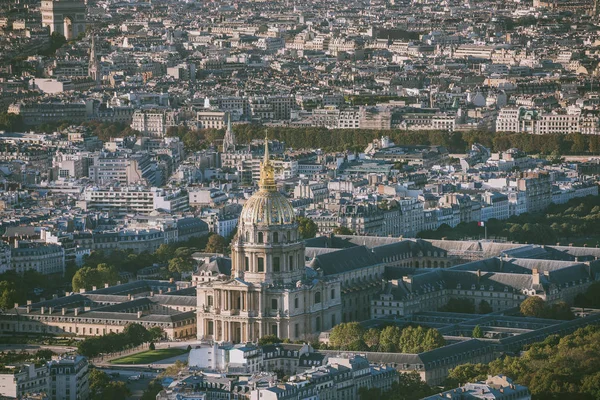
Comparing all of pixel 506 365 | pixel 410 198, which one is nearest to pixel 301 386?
pixel 506 365

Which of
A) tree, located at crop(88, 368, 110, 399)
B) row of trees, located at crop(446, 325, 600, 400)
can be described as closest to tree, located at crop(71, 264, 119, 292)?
tree, located at crop(88, 368, 110, 399)

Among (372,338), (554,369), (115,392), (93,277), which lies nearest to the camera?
(115,392)

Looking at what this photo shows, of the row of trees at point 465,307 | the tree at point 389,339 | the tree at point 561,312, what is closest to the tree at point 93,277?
the row of trees at point 465,307

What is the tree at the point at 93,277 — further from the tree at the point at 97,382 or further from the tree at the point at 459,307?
the tree at the point at 97,382

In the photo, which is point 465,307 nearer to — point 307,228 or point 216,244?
point 307,228

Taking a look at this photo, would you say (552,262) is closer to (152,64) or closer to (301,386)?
(301,386)

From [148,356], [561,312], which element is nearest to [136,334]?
[148,356]

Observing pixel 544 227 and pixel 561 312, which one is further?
Answer: pixel 544 227

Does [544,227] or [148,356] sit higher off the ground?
[148,356]
